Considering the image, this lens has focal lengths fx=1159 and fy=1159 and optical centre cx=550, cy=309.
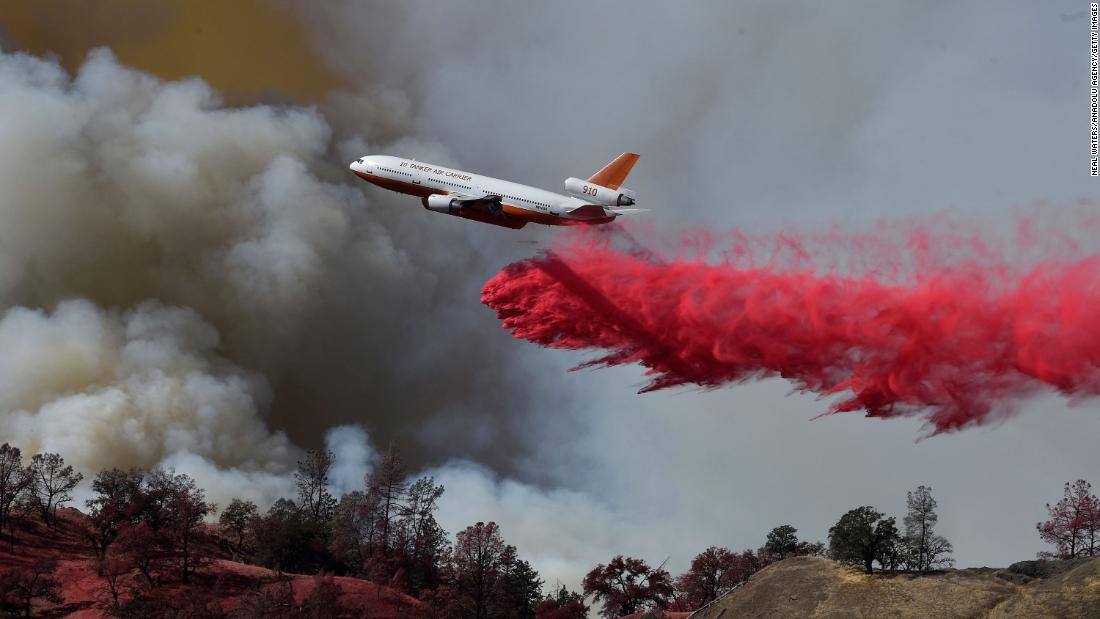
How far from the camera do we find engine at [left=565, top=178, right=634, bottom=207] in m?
76.3

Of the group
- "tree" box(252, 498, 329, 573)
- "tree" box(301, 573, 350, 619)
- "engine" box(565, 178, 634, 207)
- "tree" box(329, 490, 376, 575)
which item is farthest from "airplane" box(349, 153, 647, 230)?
"tree" box(252, 498, 329, 573)

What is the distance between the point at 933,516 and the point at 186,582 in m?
63.1

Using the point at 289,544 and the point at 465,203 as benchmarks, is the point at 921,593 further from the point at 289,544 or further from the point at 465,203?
the point at 289,544

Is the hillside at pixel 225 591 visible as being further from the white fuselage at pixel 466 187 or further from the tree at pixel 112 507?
the white fuselage at pixel 466 187

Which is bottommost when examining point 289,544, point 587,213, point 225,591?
point 225,591

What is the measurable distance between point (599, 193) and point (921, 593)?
32955mm

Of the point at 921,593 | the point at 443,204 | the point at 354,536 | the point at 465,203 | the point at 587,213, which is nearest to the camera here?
the point at 921,593

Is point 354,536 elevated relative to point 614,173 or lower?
lower

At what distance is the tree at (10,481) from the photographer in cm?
10938

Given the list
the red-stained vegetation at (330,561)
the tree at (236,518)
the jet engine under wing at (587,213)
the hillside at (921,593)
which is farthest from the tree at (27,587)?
the hillside at (921,593)

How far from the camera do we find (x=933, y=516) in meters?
96.2

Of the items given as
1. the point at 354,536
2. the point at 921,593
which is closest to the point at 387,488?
the point at 354,536

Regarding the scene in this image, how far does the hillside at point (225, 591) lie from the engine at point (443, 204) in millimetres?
31696

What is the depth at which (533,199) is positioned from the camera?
76.8m
